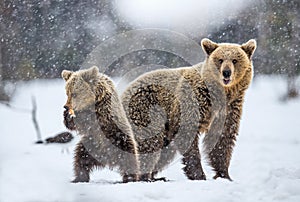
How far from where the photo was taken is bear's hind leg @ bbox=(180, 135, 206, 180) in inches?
143

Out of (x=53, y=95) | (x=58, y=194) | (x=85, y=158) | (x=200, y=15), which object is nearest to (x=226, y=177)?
(x=85, y=158)

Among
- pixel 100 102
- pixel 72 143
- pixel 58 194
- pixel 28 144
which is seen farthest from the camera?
pixel 28 144

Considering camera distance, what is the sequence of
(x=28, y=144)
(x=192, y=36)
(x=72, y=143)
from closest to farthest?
(x=72, y=143) < (x=28, y=144) < (x=192, y=36)

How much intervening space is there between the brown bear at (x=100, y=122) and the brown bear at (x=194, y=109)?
6.5 inches

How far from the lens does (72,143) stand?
4422mm

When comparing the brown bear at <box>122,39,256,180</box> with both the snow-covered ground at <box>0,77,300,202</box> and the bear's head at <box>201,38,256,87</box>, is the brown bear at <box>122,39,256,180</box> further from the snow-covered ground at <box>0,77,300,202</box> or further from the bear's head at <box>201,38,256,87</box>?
the snow-covered ground at <box>0,77,300,202</box>

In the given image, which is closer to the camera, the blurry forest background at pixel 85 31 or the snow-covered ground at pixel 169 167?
the snow-covered ground at pixel 169 167

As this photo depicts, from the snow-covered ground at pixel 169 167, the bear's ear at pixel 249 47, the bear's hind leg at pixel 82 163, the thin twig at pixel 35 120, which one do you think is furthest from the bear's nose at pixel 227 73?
the thin twig at pixel 35 120

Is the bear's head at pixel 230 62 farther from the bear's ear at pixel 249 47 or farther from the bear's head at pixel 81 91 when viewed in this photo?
the bear's head at pixel 81 91

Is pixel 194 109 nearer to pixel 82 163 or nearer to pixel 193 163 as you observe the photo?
pixel 193 163

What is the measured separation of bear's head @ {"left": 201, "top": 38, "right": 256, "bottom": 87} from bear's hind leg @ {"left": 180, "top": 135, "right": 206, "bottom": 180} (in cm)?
46

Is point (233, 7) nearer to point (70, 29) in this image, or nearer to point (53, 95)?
point (70, 29)

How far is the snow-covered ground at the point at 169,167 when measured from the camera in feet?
10.1

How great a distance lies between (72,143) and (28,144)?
534mm
